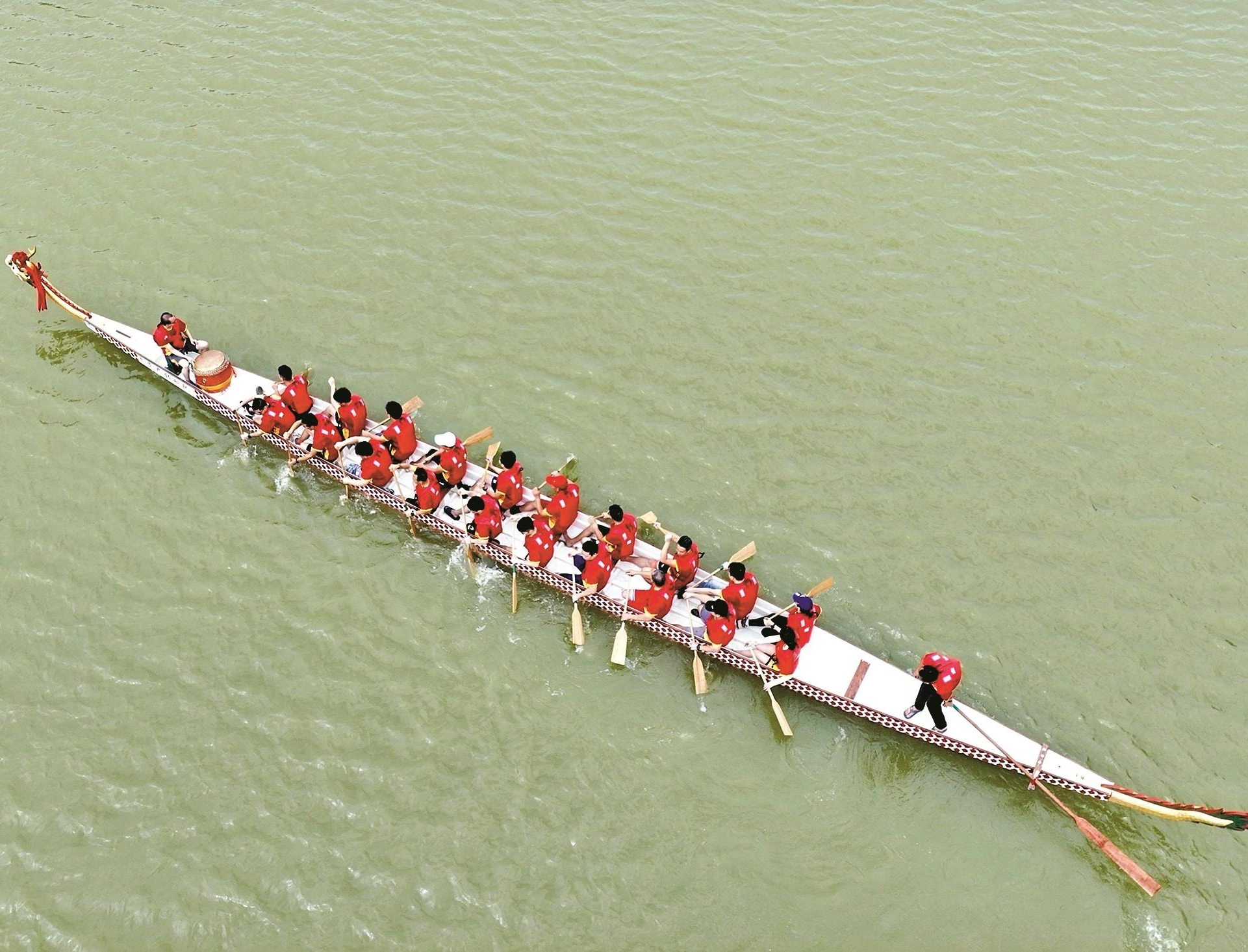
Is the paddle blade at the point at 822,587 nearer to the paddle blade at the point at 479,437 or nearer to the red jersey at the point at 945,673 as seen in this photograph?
the red jersey at the point at 945,673

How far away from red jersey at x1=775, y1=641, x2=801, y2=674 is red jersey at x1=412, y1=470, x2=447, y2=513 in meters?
5.61

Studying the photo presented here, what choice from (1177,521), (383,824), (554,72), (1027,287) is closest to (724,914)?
(383,824)

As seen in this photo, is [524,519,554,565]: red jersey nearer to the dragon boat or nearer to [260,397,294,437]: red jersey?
the dragon boat

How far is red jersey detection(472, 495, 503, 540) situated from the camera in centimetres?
1257

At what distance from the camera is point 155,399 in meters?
15.1

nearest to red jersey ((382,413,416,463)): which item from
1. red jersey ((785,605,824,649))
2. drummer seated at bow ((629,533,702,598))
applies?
drummer seated at bow ((629,533,702,598))

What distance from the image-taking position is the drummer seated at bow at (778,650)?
36.0 ft

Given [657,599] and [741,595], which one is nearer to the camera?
[741,595]

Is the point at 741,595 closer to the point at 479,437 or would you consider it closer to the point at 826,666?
the point at 826,666

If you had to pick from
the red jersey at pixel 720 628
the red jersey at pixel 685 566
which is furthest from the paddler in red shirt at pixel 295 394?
the red jersey at pixel 720 628

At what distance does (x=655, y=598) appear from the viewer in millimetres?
11781

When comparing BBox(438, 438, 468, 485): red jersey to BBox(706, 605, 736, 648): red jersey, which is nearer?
BBox(706, 605, 736, 648): red jersey

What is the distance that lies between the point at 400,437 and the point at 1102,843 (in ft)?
36.4

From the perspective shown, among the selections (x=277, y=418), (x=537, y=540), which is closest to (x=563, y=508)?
(x=537, y=540)
